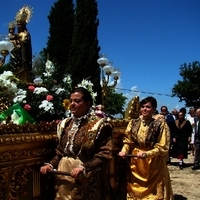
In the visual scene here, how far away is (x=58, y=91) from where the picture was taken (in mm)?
4340

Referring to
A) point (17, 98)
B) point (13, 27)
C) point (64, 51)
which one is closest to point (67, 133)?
point (17, 98)

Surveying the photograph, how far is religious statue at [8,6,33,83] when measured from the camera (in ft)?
20.8

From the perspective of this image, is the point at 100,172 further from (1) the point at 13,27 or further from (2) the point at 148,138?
(1) the point at 13,27

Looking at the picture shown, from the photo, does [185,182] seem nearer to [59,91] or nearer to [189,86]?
[59,91]

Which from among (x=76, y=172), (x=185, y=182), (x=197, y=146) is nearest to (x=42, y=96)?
(x=76, y=172)

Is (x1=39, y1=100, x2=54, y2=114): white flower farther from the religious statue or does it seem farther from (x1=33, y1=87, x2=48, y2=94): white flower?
the religious statue

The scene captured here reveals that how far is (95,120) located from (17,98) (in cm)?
120

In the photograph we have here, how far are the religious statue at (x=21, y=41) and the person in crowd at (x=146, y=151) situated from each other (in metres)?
2.65

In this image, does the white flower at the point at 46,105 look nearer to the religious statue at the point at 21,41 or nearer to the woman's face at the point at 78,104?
the woman's face at the point at 78,104

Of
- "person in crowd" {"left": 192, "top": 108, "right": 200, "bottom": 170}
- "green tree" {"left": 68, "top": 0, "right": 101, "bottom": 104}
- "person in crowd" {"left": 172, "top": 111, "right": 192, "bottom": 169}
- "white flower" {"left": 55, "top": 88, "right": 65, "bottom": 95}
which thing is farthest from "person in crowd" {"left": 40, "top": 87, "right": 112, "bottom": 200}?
"green tree" {"left": 68, "top": 0, "right": 101, "bottom": 104}

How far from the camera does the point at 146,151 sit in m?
4.32

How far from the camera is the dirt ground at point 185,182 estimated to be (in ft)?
20.2

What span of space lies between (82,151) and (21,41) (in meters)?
4.14

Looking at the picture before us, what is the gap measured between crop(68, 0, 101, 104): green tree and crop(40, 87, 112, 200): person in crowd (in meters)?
15.6
